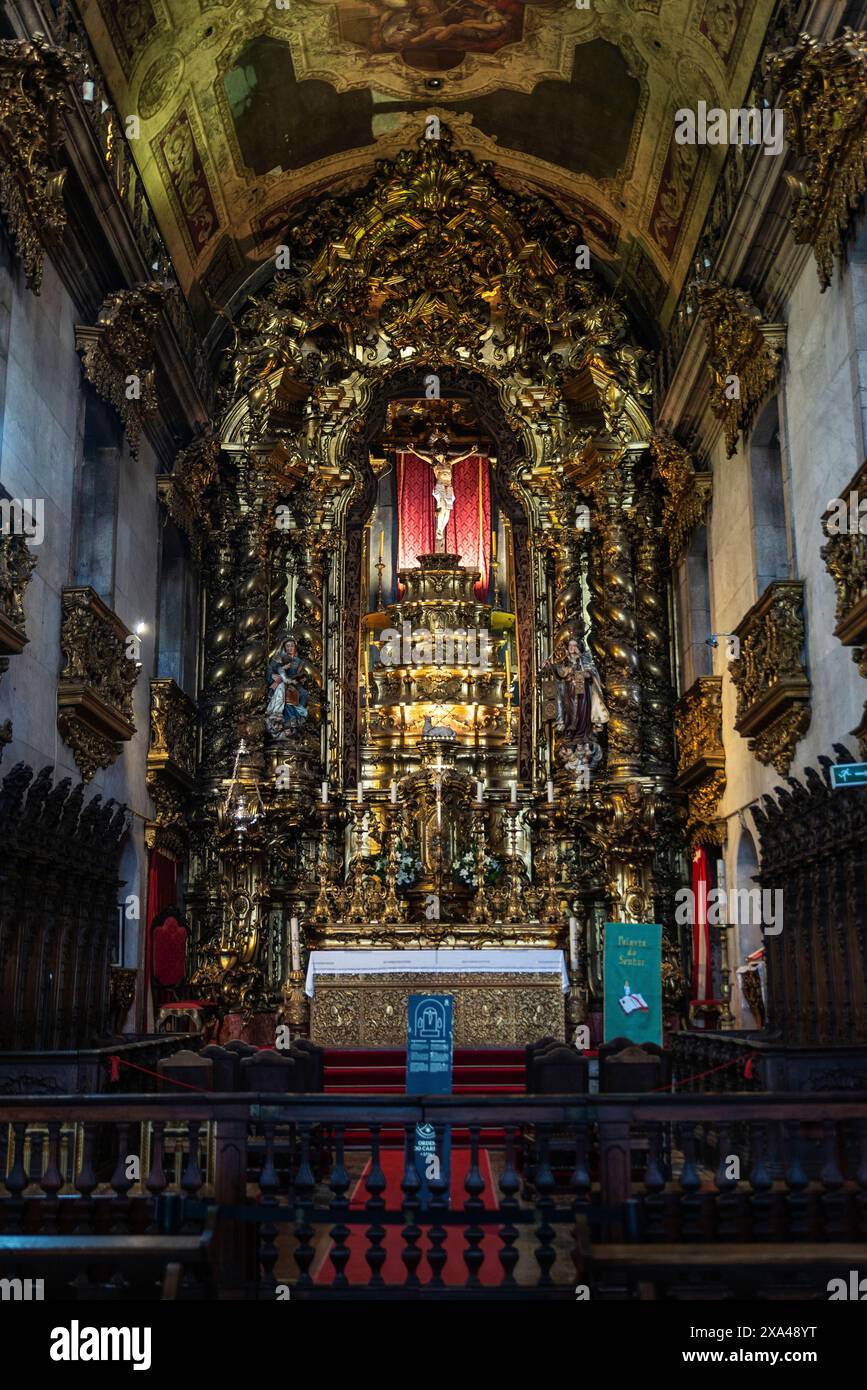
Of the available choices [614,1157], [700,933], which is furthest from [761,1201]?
[700,933]

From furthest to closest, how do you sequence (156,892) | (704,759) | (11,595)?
1. (156,892)
2. (704,759)
3. (11,595)

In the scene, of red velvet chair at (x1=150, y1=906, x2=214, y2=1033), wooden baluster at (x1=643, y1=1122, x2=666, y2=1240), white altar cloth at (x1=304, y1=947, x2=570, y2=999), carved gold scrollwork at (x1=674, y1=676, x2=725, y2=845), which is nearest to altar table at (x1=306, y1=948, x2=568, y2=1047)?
white altar cloth at (x1=304, y1=947, x2=570, y2=999)

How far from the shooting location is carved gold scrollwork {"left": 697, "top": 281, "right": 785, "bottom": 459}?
1319cm

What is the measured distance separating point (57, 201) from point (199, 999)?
9.64 meters

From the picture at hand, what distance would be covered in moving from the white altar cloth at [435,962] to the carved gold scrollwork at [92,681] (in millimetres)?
3034

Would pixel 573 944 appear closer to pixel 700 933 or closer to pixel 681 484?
pixel 700 933

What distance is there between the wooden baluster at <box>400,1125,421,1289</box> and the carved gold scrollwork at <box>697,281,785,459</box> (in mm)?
9493

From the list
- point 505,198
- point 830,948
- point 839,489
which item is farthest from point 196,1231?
point 505,198

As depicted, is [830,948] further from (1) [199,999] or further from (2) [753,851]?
(1) [199,999]

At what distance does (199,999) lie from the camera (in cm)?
1659

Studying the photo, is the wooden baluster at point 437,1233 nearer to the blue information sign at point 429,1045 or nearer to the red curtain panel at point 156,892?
the blue information sign at point 429,1045

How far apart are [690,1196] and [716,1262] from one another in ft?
2.96

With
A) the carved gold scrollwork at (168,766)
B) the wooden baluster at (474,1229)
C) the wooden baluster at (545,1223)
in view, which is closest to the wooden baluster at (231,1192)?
the wooden baluster at (474,1229)

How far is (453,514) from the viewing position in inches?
788
